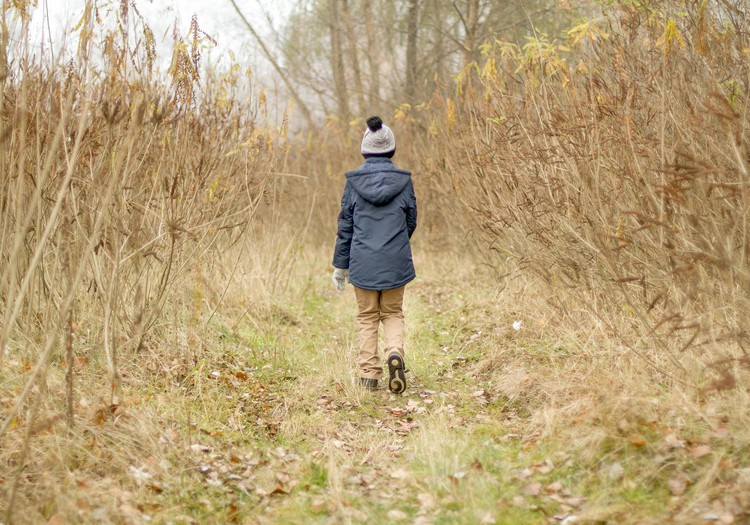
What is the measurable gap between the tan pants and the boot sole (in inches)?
6.2

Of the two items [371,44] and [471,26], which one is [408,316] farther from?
[371,44]

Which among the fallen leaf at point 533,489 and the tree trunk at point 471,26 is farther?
the tree trunk at point 471,26

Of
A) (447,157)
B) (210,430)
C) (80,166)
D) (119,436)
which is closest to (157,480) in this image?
(119,436)

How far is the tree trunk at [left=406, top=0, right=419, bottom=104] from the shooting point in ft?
43.5

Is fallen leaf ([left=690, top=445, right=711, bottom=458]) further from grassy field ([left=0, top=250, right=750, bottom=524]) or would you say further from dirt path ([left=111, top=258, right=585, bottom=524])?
dirt path ([left=111, top=258, right=585, bottom=524])

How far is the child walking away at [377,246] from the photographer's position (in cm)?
514

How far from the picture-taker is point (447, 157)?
8.18 meters

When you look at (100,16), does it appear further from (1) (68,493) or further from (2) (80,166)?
(1) (68,493)

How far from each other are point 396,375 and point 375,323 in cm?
47

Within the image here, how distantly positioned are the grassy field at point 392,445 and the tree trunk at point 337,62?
10691 millimetres

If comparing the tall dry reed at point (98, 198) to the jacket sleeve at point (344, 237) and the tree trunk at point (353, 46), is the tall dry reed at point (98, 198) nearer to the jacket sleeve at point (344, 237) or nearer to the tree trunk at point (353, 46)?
the jacket sleeve at point (344, 237)

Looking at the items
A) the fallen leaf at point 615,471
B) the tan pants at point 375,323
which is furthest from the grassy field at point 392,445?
the tan pants at point 375,323

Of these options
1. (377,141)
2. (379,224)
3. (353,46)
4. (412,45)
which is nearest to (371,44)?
(353,46)

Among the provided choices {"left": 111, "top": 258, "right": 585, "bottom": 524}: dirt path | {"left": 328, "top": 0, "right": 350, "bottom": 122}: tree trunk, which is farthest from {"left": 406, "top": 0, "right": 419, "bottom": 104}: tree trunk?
{"left": 111, "top": 258, "right": 585, "bottom": 524}: dirt path
